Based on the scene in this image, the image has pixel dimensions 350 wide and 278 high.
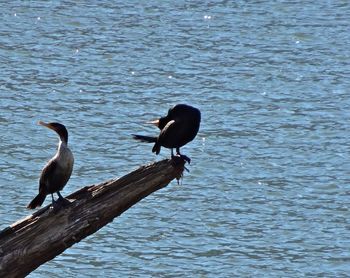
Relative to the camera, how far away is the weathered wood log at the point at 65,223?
29.3 ft

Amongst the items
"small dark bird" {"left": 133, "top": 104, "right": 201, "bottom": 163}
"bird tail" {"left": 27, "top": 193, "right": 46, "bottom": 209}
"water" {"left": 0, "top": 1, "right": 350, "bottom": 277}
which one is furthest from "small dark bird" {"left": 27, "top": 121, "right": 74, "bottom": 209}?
"water" {"left": 0, "top": 1, "right": 350, "bottom": 277}

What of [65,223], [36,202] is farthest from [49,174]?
[65,223]

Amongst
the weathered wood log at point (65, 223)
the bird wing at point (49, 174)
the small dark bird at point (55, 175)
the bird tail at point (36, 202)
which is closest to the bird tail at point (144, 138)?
the small dark bird at point (55, 175)

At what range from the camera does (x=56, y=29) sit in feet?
94.3

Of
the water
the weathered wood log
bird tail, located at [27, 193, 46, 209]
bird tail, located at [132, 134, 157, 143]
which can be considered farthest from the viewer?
the water

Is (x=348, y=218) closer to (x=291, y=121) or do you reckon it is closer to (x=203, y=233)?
(x=203, y=233)

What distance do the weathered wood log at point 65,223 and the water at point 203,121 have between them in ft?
16.8

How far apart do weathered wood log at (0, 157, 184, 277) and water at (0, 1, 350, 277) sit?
16.8 ft

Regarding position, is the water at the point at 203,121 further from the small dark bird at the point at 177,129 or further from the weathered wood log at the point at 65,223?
the weathered wood log at the point at 65,223

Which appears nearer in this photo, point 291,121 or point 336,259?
point 336,259

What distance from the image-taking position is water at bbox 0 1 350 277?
15.3 meters

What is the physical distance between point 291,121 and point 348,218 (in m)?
4.78

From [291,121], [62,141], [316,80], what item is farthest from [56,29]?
[62,141]

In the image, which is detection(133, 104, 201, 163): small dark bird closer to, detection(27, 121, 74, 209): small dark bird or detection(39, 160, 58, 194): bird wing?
detection(27, 121, 74, 209): small dark bird
